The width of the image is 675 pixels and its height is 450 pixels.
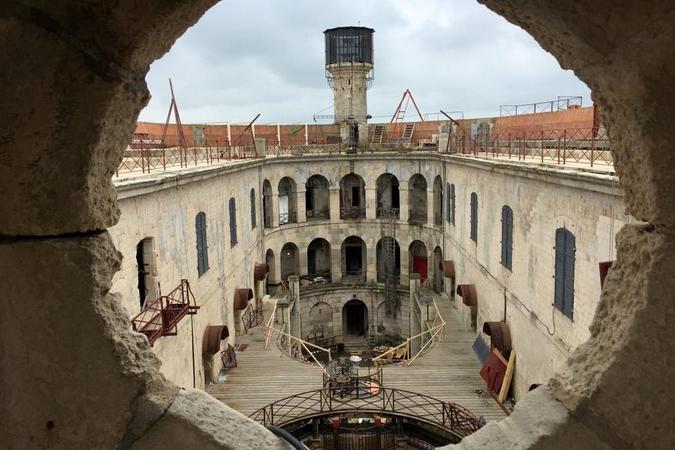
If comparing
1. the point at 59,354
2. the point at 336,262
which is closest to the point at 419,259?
the point at 336,262

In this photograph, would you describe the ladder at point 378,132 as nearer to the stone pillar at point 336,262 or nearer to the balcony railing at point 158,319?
the stone pillar at point 336,262

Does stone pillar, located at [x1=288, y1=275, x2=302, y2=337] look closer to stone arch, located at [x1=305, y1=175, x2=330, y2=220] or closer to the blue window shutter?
stone arch, located at [x1=305, y1=175, x2=330, y2=220]

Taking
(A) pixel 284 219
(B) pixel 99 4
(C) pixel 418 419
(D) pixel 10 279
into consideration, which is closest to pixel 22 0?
(B) pixel 99 4

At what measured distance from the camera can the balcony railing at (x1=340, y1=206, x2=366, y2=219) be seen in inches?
1340

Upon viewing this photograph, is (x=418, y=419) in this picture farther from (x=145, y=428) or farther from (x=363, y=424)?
(x=145, y=428)

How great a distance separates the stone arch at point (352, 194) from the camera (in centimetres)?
3528

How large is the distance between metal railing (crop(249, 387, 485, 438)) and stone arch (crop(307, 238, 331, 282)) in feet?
61.1

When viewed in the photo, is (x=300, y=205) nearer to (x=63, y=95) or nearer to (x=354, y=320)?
(x=354, y=320)

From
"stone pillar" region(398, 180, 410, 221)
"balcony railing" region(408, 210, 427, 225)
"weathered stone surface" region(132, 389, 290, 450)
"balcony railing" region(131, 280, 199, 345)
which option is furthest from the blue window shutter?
"stone pillar" region(398, 180, 410, 221)

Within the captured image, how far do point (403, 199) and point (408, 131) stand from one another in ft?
33.4

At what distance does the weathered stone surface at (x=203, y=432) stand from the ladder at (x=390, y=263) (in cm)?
2921

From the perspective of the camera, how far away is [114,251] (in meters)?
3.05

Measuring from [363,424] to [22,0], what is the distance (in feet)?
52.2

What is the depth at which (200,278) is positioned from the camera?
1747cm
